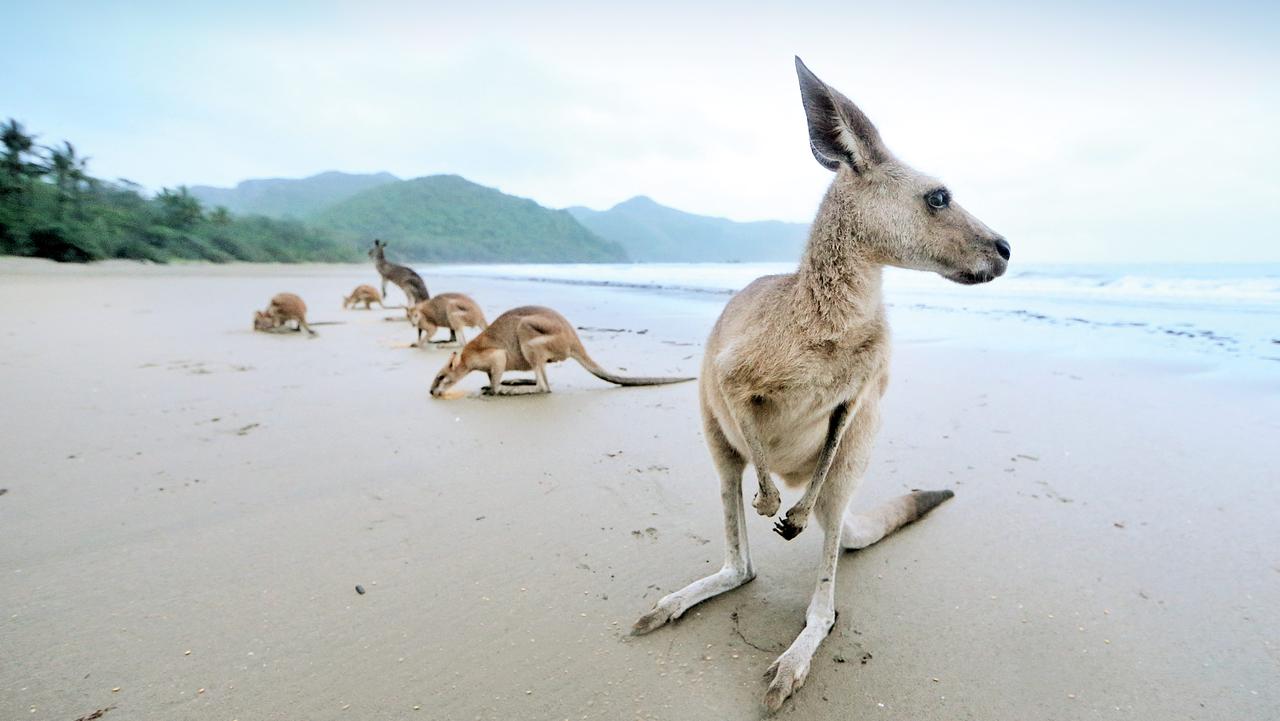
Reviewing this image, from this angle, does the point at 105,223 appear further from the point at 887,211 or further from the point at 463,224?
the point at 463,224

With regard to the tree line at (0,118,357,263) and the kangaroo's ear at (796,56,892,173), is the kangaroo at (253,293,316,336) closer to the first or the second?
the kangaroo's ear at (796,56,892,173)

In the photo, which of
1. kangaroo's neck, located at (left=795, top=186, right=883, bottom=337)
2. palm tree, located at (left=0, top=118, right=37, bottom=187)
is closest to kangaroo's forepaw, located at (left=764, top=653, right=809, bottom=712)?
kangaroo's neck, located at (left=795, top=186, right=883, bottom=337)

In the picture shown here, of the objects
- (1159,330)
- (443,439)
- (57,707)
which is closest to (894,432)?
(443,439)

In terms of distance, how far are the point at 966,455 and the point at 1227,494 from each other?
1.06m

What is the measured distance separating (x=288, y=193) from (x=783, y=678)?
15013cm

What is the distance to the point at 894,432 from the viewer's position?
150 inches

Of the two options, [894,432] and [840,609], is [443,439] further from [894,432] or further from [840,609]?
[894,432]

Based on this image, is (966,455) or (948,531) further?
(966,455)

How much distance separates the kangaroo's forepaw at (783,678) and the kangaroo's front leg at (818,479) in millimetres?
345

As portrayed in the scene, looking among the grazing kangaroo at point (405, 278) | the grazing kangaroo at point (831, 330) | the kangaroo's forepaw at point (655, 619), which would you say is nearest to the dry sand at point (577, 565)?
the kangaroo's forepaw at point (655, 619)

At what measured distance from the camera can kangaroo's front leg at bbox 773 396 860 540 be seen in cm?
183

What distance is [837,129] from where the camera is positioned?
6.19 feet

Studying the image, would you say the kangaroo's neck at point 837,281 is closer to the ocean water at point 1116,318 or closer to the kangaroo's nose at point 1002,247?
the kangaroo's nose at point 1002,247

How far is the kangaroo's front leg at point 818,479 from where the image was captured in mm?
1832
